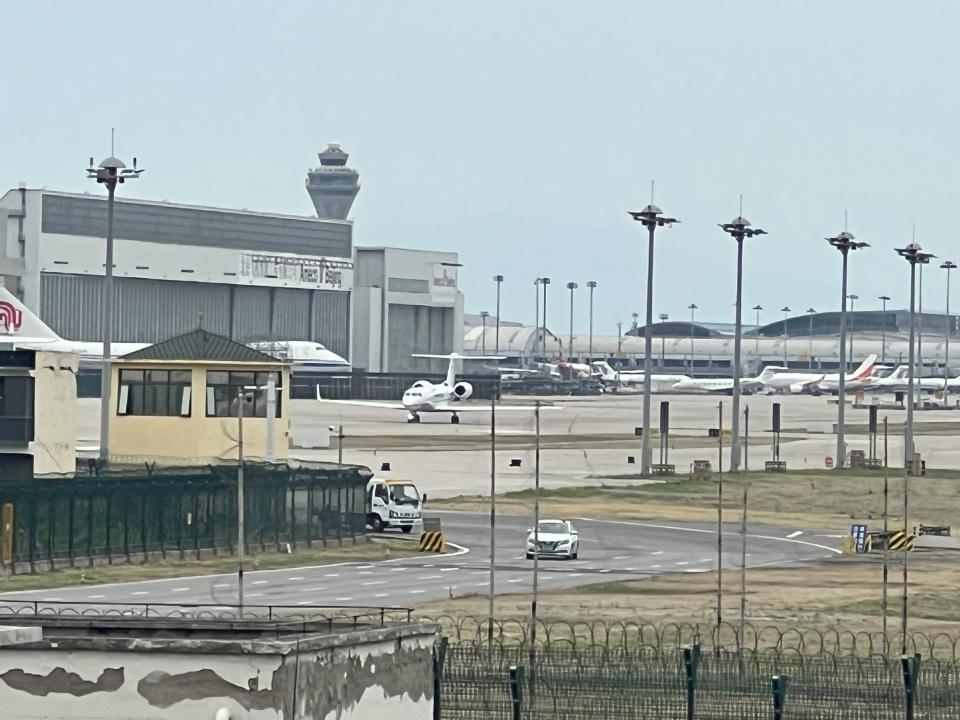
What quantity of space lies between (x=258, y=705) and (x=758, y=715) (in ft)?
42.4

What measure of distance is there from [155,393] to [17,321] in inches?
334

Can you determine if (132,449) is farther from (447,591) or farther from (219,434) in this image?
(447,591)

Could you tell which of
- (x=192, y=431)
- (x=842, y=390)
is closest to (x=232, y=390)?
(x=192, y=431)

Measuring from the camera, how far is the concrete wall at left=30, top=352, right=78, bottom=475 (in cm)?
6662

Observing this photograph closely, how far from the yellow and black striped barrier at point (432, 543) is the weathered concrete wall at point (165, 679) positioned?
47.4m

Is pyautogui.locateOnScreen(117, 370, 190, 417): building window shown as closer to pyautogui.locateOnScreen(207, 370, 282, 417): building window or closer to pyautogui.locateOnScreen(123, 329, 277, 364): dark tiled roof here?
Result: pyautogui.locateOnScreen(123, 329, 277, 364): dark tiled roof

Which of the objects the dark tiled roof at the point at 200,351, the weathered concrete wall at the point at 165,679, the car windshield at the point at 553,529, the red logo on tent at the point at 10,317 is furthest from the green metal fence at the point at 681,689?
the red logo on tent at the point at 10,317

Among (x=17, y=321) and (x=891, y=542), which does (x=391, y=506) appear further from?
(x=891, y=542)

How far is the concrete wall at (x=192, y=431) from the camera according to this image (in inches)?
2945

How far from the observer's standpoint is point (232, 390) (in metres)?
75.2

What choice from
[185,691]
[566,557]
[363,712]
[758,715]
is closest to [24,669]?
[185,691]

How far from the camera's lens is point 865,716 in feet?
103

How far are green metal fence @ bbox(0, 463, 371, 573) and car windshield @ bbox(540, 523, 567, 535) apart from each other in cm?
726

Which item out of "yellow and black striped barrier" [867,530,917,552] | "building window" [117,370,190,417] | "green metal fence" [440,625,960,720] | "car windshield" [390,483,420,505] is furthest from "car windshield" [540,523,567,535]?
"green metal fence" [440,625,960,720]
